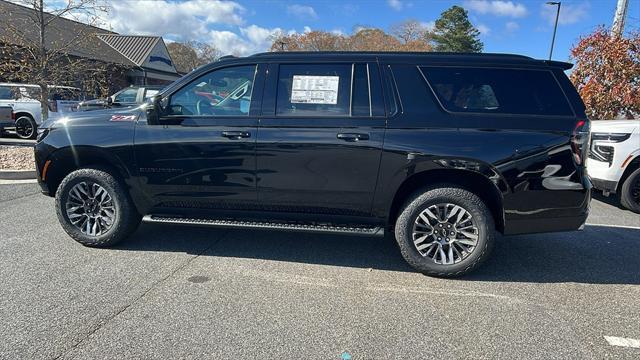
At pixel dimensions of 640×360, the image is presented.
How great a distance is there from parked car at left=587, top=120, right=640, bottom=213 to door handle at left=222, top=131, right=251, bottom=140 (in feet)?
18.0

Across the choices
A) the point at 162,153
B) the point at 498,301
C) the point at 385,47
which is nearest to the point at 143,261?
the point at 162,153

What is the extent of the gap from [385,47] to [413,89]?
1547 inches

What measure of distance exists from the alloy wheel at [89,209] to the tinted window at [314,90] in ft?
6.88

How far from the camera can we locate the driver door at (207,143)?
383 centimetres

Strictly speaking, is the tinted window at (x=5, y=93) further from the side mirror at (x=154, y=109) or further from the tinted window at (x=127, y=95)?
the side mirror at (x=154, y=109)

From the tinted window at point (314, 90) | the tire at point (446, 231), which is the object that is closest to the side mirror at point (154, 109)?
the tinted window at point (314, 90)

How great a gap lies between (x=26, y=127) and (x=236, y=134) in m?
12.2

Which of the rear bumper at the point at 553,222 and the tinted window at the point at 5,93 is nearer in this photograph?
the rear bumper at the point at 553,222

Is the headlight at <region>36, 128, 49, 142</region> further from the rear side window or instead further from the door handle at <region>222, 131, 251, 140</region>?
the rear side window

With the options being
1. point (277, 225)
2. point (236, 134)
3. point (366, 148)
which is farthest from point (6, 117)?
point (366, 148)

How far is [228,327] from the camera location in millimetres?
2809

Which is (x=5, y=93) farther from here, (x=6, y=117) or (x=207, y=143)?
(x=207, y=143)

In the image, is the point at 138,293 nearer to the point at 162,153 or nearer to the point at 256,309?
the point at 256,309

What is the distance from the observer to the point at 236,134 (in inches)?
150
